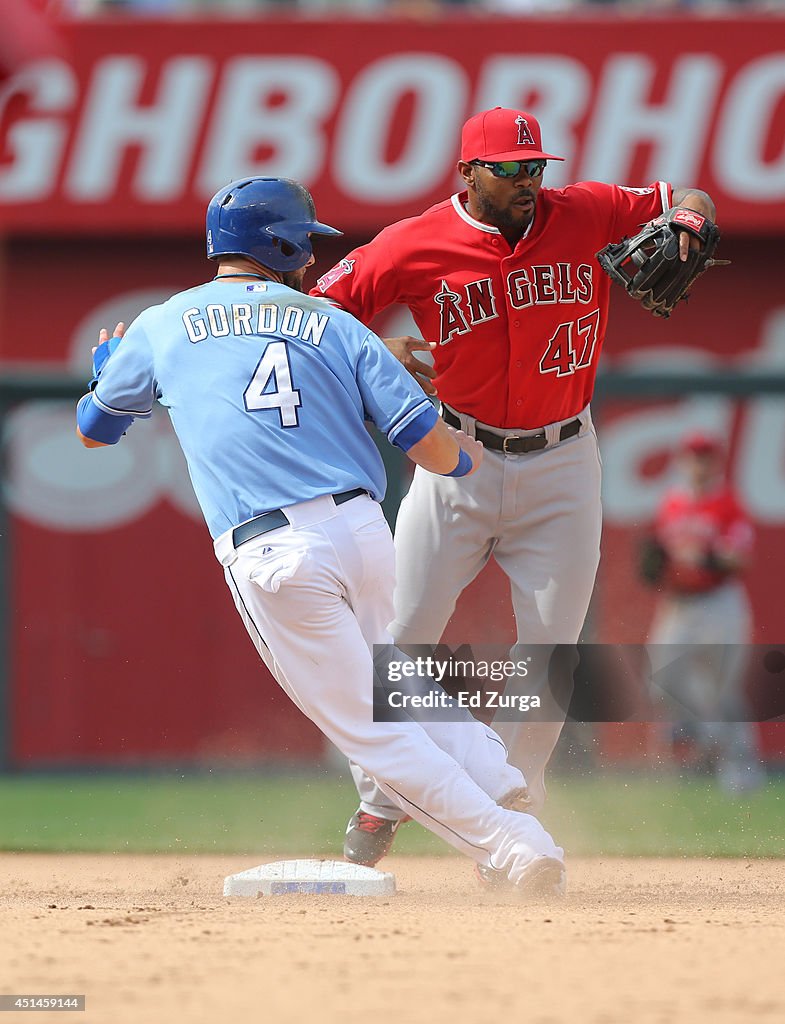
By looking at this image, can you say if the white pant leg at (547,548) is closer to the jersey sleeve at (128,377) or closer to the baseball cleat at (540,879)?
the baseball cleat at (540,879)

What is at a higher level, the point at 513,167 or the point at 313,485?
the point at 513,167

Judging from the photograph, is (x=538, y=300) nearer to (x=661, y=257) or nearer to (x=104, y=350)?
(x=661, y=257)

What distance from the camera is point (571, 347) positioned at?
16.0 ft

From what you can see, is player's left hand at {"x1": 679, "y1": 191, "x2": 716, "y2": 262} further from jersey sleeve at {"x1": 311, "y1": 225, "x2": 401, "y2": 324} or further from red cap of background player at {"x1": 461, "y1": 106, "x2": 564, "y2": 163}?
jersey sleeve at {"x1": 311, "y1": 225, "x2": 401, "y2": 324}

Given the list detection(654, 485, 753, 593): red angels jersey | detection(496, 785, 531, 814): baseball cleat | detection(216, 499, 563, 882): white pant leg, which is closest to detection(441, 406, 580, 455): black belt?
detection(216, 499, 563, 882): white pant leg

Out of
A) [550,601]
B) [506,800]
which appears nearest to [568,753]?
[550,601]

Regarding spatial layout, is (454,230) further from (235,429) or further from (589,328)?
(235,429)

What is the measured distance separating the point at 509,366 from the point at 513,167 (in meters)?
0.56

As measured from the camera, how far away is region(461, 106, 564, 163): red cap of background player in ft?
15.3

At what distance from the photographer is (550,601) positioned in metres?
4.98

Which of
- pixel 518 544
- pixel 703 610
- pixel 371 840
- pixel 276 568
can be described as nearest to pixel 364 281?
pixel 518 544

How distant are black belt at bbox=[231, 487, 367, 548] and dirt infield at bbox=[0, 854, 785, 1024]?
36.4 inches

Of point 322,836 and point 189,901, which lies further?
point 322,836

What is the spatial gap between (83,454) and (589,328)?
16.6ft
